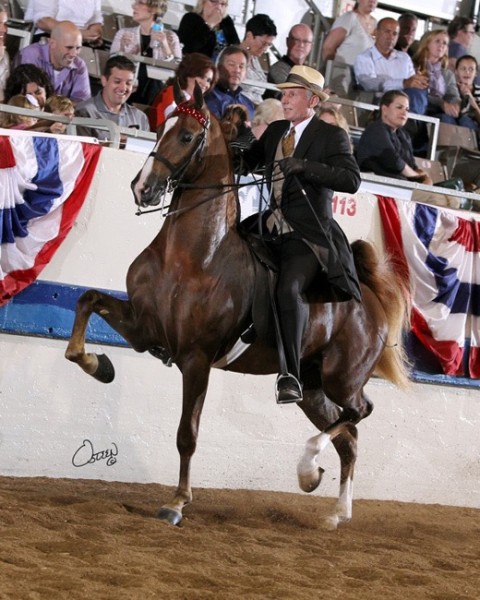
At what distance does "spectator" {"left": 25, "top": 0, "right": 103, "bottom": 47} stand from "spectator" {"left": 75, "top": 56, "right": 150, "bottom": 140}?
146 cm

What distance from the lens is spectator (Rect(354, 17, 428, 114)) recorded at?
1180cm

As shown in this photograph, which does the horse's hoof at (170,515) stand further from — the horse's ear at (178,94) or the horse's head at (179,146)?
the horse's ear at (178,94)

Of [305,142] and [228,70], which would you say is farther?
[228,70]

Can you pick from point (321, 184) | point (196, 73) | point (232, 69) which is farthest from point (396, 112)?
point (321, 184)

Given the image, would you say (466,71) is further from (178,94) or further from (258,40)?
(178,94)

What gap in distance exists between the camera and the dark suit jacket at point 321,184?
20.1 feet

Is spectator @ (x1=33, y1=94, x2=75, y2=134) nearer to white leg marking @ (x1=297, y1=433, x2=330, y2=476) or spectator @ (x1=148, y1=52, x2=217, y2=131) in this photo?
spectator @ (x1=148, y1=52, x2=217, y2=131)

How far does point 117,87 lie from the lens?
8.36 metres

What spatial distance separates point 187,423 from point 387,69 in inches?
281

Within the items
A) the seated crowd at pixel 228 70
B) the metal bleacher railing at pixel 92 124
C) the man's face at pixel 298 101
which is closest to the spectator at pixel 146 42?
the seated crowd at pixel 228 70

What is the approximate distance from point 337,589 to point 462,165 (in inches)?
313

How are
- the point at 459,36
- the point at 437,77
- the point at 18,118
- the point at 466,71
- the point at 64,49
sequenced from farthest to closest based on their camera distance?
1. the point at 459,36
2. the point at 466,71
3. the point at 437,77
4. the point at 64,49
5. the point at 18,118

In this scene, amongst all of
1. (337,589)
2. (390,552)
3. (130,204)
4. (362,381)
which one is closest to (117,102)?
(130,204)

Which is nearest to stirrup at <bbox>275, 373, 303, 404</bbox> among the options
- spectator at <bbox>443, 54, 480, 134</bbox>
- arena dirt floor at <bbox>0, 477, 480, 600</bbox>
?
arena dirt floor at <bbox>0, 477, 480, 600</bbox>
